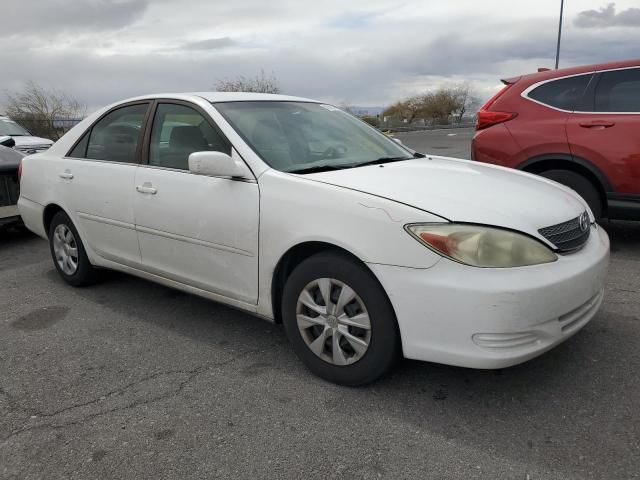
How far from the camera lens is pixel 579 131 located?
16.6 feet

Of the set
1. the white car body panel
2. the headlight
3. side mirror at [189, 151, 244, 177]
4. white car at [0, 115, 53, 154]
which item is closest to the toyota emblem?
the headlight

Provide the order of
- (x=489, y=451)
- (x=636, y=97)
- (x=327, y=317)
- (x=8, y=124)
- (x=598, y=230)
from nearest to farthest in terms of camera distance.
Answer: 1. (x=489, y=451)
2. (x=327, y=317)
3. (x=598, y=230)
4. (x=636, y=97)
5. (x=8, y=124)

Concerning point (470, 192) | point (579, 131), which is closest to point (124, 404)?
point (470, 192)

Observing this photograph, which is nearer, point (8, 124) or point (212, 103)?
point (212, 103)

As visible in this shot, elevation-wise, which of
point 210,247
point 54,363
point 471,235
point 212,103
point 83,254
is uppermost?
point 212,103

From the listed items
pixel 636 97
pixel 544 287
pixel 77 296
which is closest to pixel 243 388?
pixel 544 287

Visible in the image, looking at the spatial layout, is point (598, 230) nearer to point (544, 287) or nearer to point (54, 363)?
point (544, 287)

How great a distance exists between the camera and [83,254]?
4449 millimetres

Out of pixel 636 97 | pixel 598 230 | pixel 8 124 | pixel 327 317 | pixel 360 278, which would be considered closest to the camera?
pixel 360 278

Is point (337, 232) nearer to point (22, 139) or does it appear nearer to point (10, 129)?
point (22, 139)

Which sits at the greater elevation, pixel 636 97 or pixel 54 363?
pixel 636 97

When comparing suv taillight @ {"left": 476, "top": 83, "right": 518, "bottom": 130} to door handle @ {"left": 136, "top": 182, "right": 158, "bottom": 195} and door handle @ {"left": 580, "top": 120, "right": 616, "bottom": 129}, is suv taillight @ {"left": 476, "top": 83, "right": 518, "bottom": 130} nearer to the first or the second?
door handle @ {"left": 580, "top": 120, "right": 616, "bottom": 129}

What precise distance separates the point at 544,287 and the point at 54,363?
2779 millimetres

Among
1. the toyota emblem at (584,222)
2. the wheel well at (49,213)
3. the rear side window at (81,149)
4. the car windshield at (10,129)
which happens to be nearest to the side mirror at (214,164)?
the rear side window at (81,149)
